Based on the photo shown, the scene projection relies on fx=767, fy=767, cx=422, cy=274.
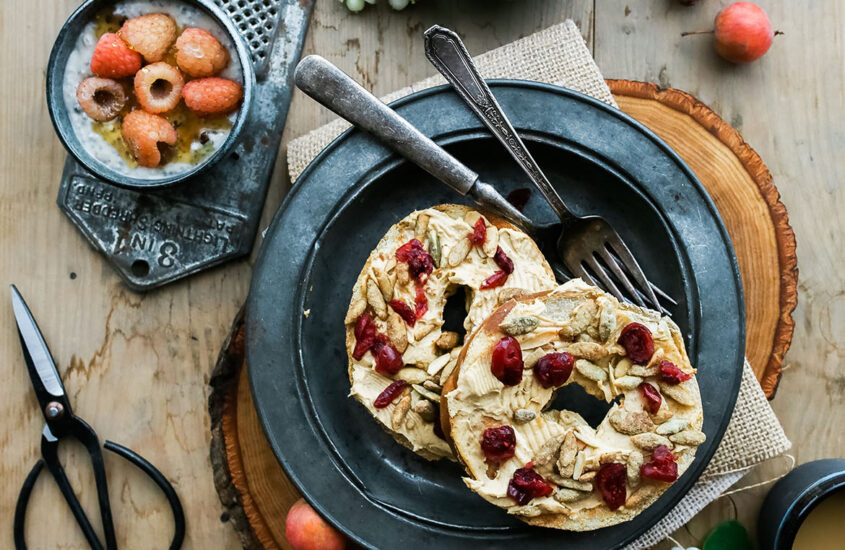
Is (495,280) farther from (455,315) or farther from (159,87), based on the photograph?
(159,87)

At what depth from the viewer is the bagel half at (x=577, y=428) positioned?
207 centimetres

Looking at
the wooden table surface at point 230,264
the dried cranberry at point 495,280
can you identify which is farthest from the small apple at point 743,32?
the dried cranberry at point 495,280

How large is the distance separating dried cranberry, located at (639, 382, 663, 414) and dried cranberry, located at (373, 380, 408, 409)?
67 cm

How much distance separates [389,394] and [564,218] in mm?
756

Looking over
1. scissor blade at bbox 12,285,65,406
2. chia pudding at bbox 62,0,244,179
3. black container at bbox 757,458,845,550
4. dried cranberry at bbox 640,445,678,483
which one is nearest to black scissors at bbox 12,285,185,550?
scissor blade at bbox 12,285,65,406

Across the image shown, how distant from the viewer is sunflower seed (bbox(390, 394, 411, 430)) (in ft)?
7.22

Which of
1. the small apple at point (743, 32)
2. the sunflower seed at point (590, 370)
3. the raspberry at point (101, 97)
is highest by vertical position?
the small apple at point (743, 32)

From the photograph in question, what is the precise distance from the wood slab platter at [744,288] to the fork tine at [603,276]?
1.63ft

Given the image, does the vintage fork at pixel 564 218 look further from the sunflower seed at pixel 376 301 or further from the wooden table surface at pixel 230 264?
the sunflower seed at pixel 376 301

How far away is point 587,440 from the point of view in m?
2.10

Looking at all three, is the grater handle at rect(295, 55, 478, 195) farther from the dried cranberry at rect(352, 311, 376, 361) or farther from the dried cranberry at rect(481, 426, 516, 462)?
the dried cranberry at rect(481, 426, 516, 462)

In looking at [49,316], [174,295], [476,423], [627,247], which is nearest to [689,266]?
[627,247]

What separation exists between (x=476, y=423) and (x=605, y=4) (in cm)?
154

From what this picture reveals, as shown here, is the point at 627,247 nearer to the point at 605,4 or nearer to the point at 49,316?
the point at 605,4
